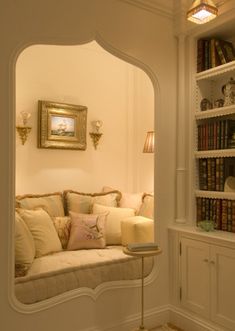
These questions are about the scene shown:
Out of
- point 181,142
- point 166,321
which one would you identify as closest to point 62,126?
point 181,142

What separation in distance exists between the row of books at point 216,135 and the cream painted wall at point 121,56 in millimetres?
255

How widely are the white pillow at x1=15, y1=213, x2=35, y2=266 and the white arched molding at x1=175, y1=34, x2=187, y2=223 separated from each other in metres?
1.27

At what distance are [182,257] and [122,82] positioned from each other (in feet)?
7.58

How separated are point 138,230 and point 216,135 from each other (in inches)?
42.8

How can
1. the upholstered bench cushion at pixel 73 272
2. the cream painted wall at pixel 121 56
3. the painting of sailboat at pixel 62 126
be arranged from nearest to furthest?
the cream painted wall at pixel 121 56
the upholstered bench cushion at pixel 73 272
the painting of sailboat at pixel 62 126

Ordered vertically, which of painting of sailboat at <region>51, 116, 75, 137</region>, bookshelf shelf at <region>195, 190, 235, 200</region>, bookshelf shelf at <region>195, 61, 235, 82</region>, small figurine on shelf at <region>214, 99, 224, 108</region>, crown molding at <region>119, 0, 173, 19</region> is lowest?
bookshelf shelf at <region>195, 190, 235, 200</region>

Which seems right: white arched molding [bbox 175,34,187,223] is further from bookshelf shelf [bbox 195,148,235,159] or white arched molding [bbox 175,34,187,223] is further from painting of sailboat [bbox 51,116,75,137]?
painting of sailboat [bbox 51,116,75,137]

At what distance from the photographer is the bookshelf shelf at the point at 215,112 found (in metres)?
2.56

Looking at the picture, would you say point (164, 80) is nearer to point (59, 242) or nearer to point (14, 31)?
point (14, 31)

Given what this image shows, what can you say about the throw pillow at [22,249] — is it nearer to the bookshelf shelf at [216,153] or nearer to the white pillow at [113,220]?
the white pillow at [113,220]

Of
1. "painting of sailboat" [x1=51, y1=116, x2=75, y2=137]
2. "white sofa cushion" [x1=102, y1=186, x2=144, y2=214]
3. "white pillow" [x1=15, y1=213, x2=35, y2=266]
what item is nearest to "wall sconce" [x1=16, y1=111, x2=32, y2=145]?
"painting of sailboat" [x1=51, y1=116, x2=75, y2=137]

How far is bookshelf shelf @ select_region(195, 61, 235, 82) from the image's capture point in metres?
2.56

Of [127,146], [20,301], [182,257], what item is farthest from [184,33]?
[20,301]

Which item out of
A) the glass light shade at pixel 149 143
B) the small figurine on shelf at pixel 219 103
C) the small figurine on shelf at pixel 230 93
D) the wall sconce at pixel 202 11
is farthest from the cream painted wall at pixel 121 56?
the glass light shade at pixel 149 143
